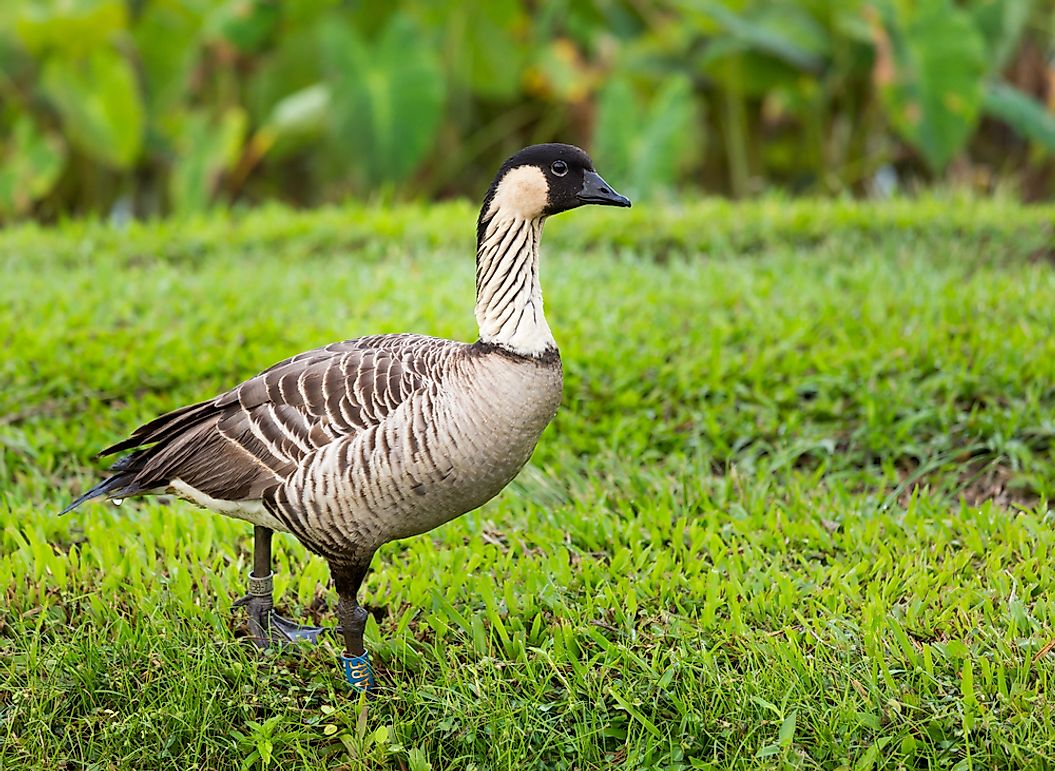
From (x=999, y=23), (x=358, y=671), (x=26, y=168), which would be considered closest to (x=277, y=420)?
(x=358, y=671)

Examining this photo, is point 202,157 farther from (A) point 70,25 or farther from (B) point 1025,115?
(B) point 1025,115

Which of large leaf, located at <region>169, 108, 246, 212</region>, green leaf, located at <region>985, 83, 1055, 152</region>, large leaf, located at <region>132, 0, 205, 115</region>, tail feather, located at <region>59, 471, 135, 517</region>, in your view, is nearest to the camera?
tail feather, located at <region>59, 471, 135, 517</region>

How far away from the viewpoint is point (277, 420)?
3172mm

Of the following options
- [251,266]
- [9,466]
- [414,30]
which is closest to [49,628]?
[9,466]

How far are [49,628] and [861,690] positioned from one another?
7.53ft

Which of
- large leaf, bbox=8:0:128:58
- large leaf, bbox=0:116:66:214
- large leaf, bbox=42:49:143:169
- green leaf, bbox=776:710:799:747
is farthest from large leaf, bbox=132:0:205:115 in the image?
green leaf, bbox=776:710:799:747

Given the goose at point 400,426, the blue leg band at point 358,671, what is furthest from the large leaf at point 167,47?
the blue leg band at point 358,671

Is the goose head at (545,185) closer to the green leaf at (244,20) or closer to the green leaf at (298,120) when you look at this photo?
the green leaf at (298,120)

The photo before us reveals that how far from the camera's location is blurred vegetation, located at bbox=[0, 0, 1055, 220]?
7.93 metres

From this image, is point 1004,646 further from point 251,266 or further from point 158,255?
point 158,255

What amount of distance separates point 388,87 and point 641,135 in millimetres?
1762

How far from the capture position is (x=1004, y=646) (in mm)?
3088

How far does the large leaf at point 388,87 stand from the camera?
26.1ft

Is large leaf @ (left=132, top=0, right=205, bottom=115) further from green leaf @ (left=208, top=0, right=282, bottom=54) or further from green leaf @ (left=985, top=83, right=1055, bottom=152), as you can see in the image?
green leaf @ (left=985, top=83, right=1055, bottom=152)
